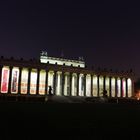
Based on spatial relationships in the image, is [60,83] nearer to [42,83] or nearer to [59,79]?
[59,79]

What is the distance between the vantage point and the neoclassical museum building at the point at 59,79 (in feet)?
226

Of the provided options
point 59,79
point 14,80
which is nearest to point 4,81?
point 14,80

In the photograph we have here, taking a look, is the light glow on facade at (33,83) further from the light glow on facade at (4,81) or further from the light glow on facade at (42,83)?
the light glow on facade at (4,81)

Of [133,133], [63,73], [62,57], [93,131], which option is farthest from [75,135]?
[62,57]

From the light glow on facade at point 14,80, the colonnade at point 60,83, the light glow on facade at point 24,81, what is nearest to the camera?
the light glow on facade at point 14,80

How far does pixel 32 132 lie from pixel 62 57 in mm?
81698

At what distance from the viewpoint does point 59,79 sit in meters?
78.2

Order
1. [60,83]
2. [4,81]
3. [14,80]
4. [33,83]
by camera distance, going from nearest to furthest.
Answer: [4,81] < [14,80] < [33,83] < [60,83]

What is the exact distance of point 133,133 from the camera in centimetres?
721

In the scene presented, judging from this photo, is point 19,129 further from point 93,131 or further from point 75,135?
point 93,131

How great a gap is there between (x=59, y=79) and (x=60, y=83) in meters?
1.55

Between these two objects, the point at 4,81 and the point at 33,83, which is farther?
the point at 33,83

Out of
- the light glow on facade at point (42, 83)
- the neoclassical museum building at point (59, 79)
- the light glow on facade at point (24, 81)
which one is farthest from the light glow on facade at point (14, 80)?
the light glow on facade at point (42, 83)

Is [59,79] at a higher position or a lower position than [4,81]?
higher
